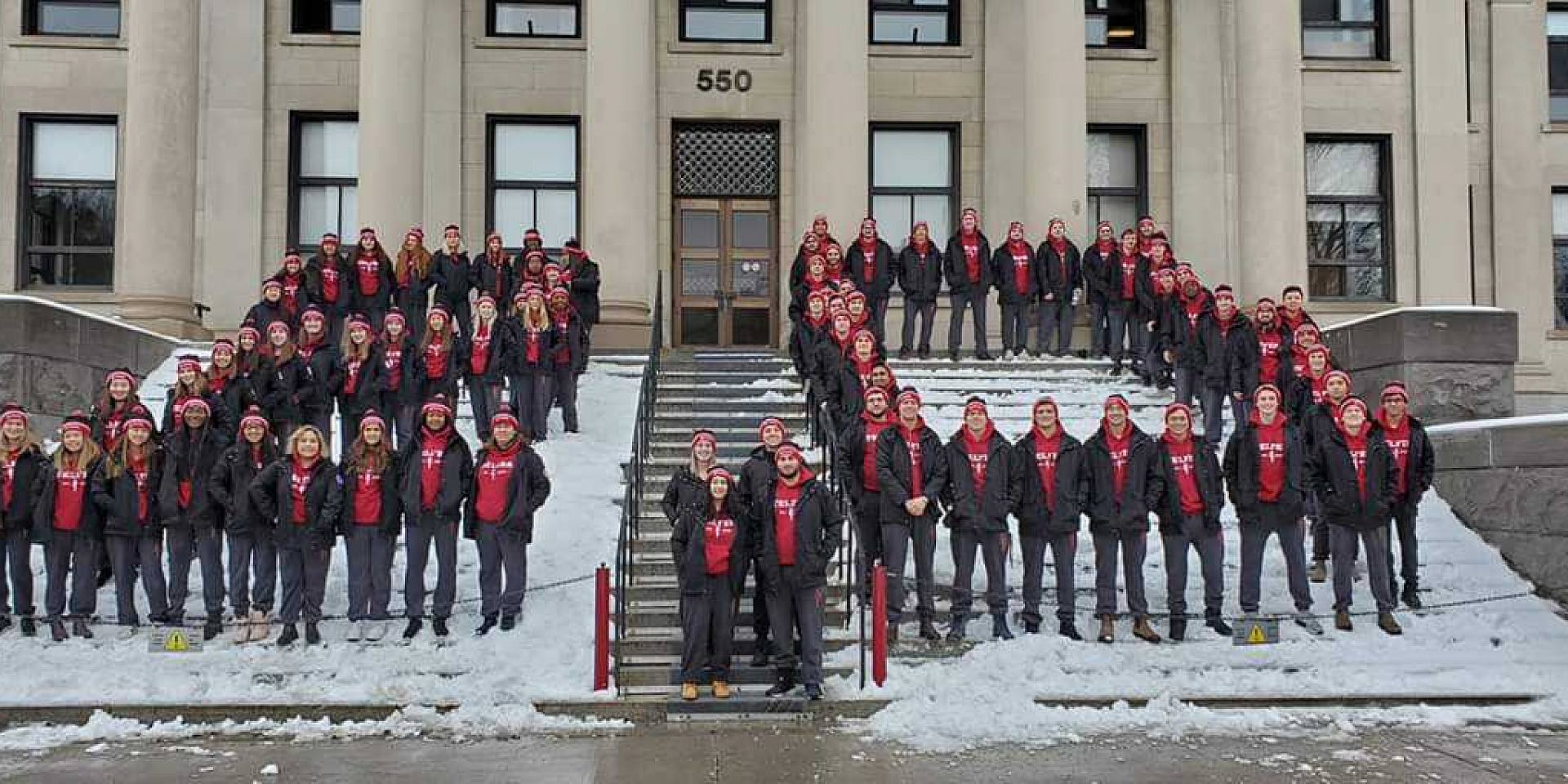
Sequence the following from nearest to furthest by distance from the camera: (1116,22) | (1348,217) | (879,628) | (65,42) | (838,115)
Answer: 1. (879,628)
2. (838,115)
3. (65,42)
4. (1116,22)
5. (1348,217)

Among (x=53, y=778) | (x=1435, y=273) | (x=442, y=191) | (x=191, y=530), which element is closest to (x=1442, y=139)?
(x=1435, y=273)

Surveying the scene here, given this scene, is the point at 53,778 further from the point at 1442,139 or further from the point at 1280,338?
the point at 1442,139

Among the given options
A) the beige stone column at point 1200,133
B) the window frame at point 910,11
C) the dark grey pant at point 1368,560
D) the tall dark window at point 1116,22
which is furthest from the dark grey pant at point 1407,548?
the tall dark window at point 1116,22

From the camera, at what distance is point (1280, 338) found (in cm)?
1501

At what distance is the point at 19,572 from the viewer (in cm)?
1142

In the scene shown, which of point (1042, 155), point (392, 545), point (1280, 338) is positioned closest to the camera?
point (392, 545)

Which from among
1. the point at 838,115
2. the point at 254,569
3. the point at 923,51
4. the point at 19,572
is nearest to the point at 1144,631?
the point at 254,569

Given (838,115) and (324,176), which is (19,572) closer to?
(838,115)

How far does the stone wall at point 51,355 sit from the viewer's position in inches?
603

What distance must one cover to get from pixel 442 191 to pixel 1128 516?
15.1m

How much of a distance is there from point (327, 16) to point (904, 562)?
16779mm

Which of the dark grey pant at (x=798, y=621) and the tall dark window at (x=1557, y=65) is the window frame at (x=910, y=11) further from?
the dark grey pant at (x=798, y=621)

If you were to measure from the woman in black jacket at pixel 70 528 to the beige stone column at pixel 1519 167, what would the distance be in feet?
74.2

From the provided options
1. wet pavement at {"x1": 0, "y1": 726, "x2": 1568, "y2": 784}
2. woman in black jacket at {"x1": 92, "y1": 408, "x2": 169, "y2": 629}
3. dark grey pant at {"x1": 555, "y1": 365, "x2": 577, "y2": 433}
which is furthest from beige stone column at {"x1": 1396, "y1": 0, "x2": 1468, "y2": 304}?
woman in black jacket at {"x1": 92, "y1": 408, "x2": 169, "y2": 629}
